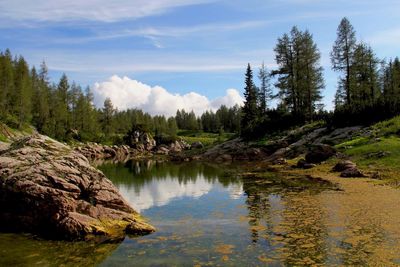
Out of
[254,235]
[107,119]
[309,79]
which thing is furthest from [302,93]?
[107,119]

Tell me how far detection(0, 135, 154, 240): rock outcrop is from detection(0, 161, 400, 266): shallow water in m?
1.30

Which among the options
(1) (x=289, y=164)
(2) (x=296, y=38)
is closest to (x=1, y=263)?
(1) (x=289, y=164)

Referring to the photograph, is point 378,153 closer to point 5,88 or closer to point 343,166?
point 343,166

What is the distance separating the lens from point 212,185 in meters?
46.2

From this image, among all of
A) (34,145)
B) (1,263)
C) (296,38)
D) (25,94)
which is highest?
(296,38)

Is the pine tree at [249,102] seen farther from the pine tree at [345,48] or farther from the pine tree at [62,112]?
the pine tree at [62,112]

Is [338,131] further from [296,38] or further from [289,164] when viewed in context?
[296,38]

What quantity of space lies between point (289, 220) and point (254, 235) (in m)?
4.19

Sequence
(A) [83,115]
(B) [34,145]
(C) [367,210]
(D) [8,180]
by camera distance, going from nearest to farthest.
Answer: (D) [8,180], (C) [367,210], (B) [34,145], (A) [83,115]

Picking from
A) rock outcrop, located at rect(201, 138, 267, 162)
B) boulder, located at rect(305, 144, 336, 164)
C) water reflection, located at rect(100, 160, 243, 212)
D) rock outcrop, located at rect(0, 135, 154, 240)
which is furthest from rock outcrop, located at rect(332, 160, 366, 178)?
rock outcrop, located at rect(201, 138, 267, 162)

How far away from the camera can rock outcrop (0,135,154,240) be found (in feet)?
75.2

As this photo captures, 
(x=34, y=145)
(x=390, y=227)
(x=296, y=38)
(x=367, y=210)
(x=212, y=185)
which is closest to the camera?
(x=390, y=227)

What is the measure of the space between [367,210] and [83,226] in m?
18.6

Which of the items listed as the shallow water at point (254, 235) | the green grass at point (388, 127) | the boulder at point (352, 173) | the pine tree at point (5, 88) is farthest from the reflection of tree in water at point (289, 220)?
the pine tree at point (5, 88)
